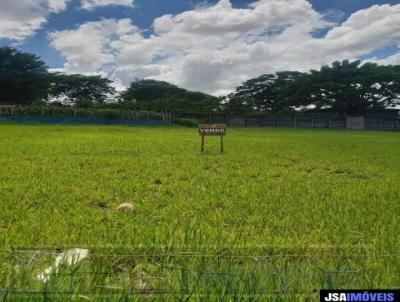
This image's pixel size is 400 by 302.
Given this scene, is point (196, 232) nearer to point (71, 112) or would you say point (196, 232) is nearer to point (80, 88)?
point (71, 112)

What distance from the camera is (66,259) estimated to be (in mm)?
2361

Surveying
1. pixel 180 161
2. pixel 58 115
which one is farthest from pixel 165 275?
pixel 58 115

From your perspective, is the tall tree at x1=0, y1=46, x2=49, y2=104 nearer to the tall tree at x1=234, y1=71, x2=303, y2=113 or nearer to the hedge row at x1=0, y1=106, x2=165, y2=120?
the hedge row at x1=0, y1=106, x2=165, y2=120

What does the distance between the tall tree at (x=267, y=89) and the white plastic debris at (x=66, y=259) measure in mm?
48696

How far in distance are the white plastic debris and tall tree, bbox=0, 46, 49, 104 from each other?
152ft

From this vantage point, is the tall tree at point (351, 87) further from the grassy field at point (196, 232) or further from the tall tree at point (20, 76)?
the grassy field at point (196, 232)

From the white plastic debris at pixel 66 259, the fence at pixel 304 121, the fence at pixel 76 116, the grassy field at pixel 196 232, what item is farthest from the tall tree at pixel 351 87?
the white plastic debris at pixel 66 259

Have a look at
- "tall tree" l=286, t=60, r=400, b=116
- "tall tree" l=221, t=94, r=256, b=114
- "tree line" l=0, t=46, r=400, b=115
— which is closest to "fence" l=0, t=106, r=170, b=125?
"tree line" l=0, t=46, r=400, b=115

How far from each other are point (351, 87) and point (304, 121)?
7776 millimetres

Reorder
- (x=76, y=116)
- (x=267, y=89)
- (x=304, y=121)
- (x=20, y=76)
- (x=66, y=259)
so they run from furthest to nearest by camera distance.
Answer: (x=267, y=89) → (x=20, y=76) → (x=304, y=121) → (x=76, y=116) → (x=66, y=259)

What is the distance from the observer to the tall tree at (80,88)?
2056 inches

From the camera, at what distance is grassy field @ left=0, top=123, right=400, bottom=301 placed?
216 centimetres

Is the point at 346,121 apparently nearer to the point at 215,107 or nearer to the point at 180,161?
the point at 215,107

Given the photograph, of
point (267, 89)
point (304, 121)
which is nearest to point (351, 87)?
point (304, 121)
